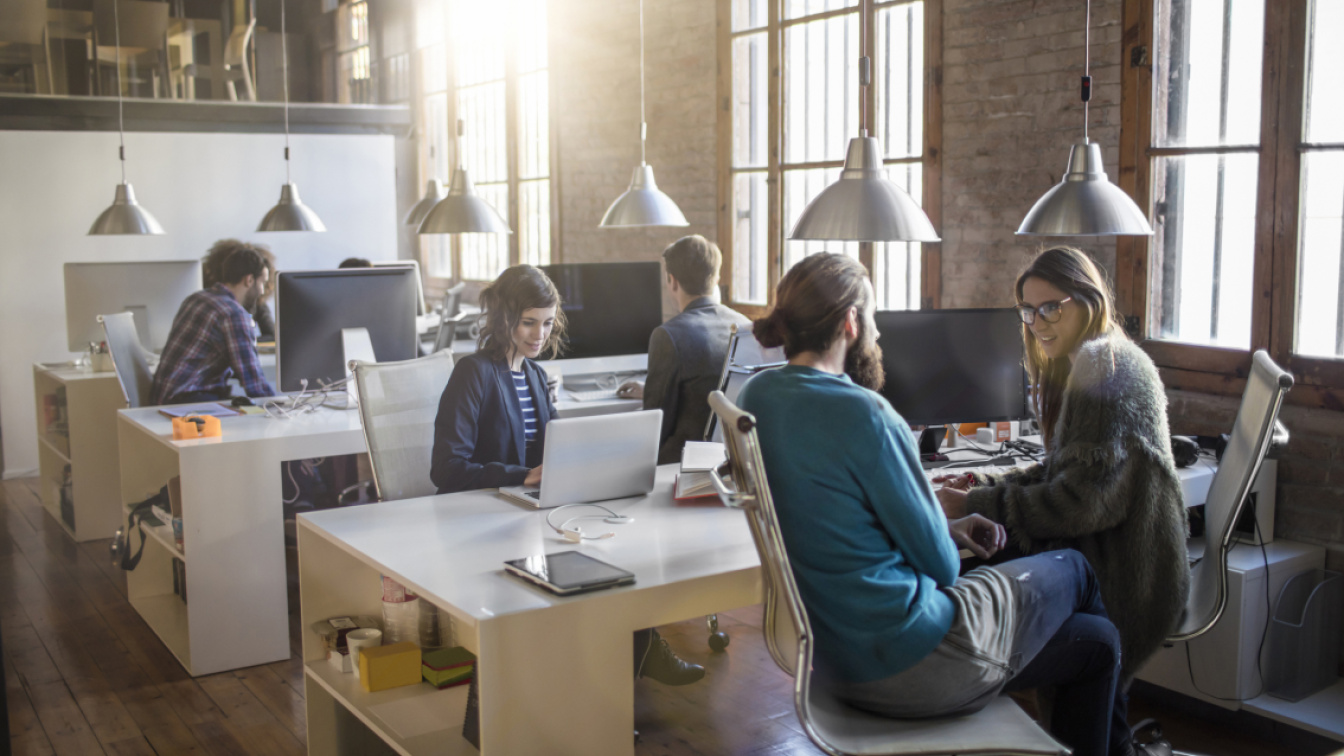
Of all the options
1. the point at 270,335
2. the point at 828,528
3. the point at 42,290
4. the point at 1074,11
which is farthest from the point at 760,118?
the point at 42,290

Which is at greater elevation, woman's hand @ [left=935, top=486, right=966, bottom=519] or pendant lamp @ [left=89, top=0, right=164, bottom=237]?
pendant lamp @ [left=89, top=0, right=164, bottom=237]

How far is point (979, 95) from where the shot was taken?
429 centimetres

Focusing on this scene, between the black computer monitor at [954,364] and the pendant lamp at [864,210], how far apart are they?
66 centimetres

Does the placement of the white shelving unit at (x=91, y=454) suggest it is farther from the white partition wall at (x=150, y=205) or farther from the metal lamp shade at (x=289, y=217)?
the white partition wall at (x=150, y=205)

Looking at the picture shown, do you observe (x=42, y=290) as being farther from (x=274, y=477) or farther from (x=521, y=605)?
(x=521, y=605)

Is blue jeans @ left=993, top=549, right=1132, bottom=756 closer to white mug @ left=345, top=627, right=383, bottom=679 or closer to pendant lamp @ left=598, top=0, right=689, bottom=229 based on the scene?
white mug @ left=345, top=627, right=383, bottom=679

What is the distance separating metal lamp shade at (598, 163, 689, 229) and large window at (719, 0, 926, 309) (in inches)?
32.6

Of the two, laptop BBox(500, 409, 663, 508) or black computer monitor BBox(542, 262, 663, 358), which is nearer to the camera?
laptop BBox(500, 409, 663, 508)

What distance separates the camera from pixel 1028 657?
82.2 inches

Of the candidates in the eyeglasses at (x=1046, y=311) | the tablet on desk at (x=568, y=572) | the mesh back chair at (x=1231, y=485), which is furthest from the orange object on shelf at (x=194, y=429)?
the mesh back chair at (x=1231, y=485)

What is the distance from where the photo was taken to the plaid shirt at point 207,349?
15.1 ft

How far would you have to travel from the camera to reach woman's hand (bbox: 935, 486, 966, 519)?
2619 millimetres

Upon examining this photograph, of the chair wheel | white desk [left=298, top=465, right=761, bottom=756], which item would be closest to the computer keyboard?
the chair wheel

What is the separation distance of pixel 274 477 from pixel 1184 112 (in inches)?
126
